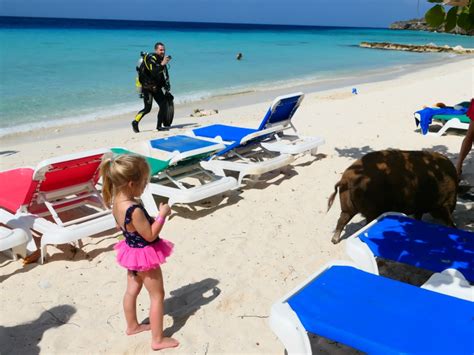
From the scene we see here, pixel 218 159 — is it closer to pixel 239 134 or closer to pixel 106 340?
pixel 239 134

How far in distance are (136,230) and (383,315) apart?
4.86 ft

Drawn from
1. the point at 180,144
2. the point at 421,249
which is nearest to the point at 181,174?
the point at 180,144

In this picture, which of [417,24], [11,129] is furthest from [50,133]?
[417,24]

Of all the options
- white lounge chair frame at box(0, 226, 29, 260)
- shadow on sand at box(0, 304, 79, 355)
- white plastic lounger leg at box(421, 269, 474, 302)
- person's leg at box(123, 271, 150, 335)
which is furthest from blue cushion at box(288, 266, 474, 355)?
white lounge chair frame at box(0, 226, 29, 260)

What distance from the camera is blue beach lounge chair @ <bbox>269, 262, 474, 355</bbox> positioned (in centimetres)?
248

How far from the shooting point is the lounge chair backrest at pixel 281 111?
266 inches

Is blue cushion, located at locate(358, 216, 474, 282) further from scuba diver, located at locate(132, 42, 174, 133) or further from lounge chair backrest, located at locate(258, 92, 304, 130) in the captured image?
scuba diver, located at locate(132, 42, 174, 133)

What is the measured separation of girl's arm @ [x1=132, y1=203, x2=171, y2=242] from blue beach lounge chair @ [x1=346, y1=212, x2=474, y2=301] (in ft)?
5.21

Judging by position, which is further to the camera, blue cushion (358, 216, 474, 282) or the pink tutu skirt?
blue cushion (358, 216, 474, 282)

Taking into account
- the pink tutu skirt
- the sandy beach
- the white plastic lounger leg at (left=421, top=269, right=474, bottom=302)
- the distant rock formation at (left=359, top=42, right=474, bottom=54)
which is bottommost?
the distant rock formation at (left=359, top=42, right=474, bottom=54)

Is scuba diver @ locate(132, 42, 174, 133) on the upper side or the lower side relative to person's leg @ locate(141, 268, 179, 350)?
upper

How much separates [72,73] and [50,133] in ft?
37.9

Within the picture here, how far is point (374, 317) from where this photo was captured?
2686mm

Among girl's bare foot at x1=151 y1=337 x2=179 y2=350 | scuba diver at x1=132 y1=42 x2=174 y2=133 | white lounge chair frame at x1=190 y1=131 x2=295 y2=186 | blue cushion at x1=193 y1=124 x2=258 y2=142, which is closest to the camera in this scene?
girl's bare foot at x1=151 y1=337 x2=179 y2=350
